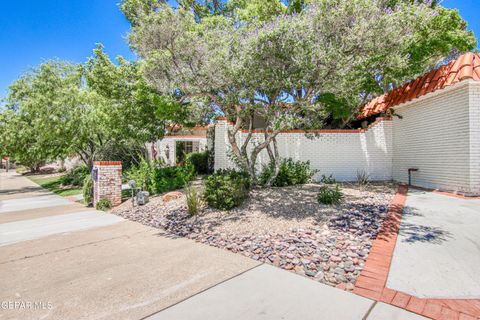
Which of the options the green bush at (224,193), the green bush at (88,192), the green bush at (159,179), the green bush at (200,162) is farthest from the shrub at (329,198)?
the green bush at (200,162)

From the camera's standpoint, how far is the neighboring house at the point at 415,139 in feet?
25.0

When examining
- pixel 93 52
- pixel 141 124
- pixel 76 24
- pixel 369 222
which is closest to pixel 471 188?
pixel 369 222

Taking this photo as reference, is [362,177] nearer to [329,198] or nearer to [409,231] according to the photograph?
[329,198]

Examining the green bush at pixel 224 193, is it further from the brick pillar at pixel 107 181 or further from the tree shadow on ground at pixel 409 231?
the brick pillar at pixel 107 181

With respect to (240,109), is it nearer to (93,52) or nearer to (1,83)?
(93,52)

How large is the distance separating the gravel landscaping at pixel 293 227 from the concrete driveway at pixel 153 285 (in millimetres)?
338

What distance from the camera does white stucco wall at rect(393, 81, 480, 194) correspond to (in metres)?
7.58

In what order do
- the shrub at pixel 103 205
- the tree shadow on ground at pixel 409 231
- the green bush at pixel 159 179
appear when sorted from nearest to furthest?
the tree shadow on ground at pixel 409 231 < the shrub at pixel 103 205 < the green bush at pixel 159 179

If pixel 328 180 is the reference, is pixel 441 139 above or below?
above

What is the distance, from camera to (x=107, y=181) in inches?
360

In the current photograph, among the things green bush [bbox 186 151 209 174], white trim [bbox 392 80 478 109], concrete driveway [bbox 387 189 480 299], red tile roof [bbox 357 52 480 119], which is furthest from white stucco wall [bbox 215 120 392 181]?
green bush [bbox 186 151 209 174]

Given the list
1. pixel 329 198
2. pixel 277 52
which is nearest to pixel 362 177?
pixel 329 198

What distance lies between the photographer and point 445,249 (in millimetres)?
3980

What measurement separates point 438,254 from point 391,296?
1627 millimetres
